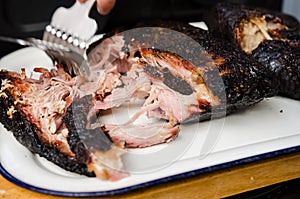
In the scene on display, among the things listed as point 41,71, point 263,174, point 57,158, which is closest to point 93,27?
point 41,71

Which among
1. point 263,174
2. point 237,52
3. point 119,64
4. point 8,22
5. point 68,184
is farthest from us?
point 8,22

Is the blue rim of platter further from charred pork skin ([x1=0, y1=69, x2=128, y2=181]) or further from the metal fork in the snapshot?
the metal fork

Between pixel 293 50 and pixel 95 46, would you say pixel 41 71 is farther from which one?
pixel 293 50

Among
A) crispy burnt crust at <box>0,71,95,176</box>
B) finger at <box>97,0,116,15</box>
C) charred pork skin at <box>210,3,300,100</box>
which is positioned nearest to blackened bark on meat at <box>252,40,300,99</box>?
charred pork skin at <box>210,3,300,100</box>

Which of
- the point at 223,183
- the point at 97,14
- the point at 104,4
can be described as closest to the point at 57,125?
the point at 223,183

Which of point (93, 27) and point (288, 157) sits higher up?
point (93, 27)

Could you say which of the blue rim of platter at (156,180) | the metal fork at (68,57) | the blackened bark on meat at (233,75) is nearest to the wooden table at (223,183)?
the blue rim of platter at (156,180)

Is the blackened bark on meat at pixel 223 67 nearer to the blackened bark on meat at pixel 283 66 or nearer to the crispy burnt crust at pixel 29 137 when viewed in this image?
the blackened bark on meat at pixel 283 66
